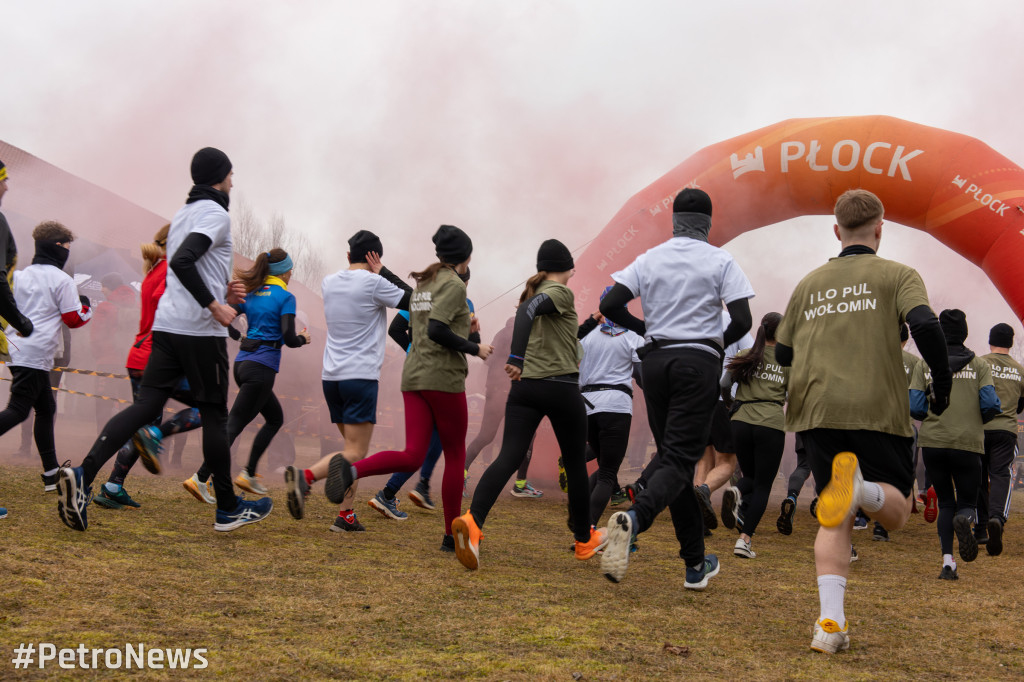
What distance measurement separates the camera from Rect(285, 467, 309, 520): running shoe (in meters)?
4.54

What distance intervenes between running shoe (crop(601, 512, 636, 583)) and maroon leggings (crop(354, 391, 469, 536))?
4.75ft

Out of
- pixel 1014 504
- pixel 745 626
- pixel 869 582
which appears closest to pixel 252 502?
pixel 745 626

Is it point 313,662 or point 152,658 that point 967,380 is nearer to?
point 313,662

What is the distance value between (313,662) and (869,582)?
12.0 ft

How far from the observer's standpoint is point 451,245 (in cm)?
486

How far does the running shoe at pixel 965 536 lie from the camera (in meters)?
5.16

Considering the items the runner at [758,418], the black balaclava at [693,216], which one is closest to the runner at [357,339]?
the black balaclava at [693,216]

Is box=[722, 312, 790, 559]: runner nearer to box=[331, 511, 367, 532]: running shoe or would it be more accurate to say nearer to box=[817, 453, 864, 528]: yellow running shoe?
box=[817, 453, 864, 528]: yellow running shoe

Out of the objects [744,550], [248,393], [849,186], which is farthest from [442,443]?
[849,186]

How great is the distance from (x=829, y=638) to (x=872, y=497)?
1.87 ft

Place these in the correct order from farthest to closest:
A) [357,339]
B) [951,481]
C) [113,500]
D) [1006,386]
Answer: [1006,386] → [951,481] → [357,339] → [113,500]

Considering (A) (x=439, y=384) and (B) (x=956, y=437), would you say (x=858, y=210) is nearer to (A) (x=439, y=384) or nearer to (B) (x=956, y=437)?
(A) (x=439, y=384)

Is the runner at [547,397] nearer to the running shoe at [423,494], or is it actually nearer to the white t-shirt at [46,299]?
the running shoe at [423,494]

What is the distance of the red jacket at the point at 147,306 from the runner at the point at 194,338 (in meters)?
0.95
